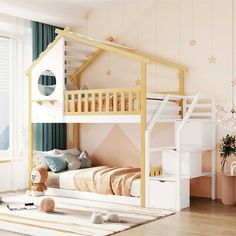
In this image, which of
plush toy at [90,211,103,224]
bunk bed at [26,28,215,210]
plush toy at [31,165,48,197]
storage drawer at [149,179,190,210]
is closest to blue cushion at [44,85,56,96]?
bunk bed at [26,28,215,210]

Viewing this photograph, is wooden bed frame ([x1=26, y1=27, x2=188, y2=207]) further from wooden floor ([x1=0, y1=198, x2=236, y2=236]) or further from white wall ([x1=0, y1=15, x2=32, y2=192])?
wooden floor ([x1=0, y1=198, x2=236, y2=236])

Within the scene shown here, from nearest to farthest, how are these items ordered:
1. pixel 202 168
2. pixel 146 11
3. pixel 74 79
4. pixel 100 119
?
pixel 100 119 < pixel 202 168 < pixel 146 11 < pixel 74 79

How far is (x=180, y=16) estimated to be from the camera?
5719 mm

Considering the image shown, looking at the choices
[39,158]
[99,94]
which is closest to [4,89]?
[39,158]

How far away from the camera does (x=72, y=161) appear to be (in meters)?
5.90

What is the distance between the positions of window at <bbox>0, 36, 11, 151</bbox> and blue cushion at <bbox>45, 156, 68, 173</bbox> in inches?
26.9

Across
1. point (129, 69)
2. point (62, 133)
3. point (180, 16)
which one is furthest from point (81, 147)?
point (180, 16)

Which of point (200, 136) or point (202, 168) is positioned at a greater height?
point (200, 136)

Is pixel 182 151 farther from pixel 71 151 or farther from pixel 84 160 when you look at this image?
pixel 71 151

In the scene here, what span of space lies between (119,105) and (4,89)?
1734mm

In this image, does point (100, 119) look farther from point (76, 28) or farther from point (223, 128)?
point (76, 28)

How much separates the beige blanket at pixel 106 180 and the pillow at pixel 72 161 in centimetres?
35

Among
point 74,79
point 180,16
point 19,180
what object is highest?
point 180,16

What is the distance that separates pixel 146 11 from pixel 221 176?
2293mm
